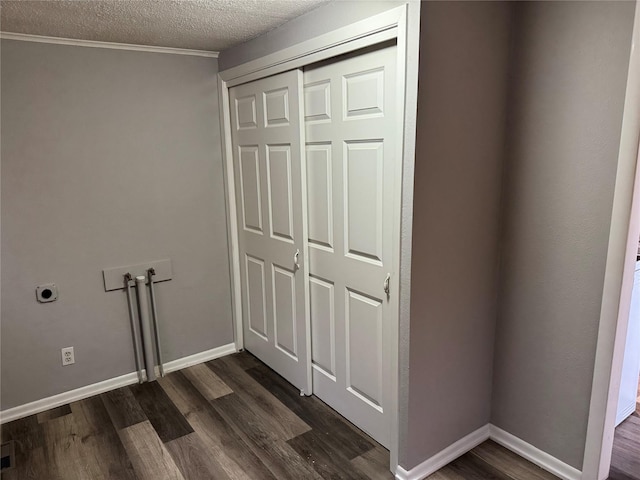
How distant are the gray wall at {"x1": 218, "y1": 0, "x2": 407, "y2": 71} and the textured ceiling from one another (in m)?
0.04

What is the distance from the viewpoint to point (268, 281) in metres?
2.88

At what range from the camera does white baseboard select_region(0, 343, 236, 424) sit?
2.55 meters

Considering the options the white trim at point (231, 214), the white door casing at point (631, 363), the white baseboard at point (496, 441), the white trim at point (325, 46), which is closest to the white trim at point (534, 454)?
the white baseboard at point (496, 441)

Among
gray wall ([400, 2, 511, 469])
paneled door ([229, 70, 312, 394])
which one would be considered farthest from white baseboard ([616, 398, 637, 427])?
paneled door ([229, 70, 312, 394])

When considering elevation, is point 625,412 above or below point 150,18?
below

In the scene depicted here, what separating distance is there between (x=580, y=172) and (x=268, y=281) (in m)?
1.81

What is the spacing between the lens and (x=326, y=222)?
2334 mm

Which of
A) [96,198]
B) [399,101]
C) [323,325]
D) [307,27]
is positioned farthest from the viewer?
[96,198]

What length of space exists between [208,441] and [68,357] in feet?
3.39

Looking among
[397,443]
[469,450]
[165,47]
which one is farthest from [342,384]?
[165,47]

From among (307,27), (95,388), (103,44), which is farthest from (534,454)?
(103,44)

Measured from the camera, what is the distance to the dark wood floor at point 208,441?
2080mm

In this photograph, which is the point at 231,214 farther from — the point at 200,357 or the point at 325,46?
the point at 325,46

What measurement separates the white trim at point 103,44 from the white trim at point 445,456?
8.34 ft
